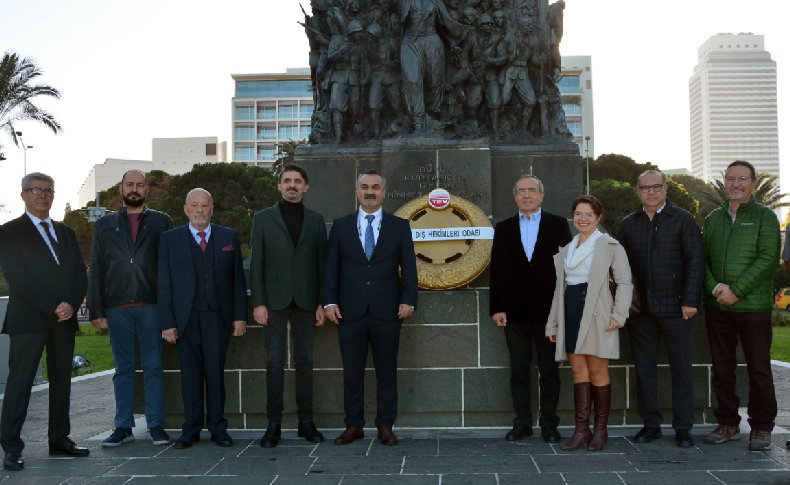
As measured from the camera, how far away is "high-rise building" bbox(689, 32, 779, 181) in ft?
516

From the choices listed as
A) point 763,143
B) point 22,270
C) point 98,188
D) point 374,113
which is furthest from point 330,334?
point 763,143

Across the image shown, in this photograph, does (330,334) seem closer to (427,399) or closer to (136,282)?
(427,399)

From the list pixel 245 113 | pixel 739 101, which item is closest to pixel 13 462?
pixel 245 113

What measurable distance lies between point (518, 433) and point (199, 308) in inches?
105

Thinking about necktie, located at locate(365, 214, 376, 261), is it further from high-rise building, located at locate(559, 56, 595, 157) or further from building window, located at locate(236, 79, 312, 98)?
building window, located at locate(236, 79, 312, 98)

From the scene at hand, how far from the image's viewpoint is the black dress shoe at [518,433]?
205 inches

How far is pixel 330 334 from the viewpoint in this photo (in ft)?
18.8

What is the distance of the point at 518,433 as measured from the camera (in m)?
5.20

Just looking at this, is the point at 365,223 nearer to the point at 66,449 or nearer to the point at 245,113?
the point at 66,449

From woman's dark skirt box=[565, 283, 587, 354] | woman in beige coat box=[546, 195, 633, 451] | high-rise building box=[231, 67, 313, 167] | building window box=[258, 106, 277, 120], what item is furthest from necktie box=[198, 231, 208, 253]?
building window box=[258, 106, 277, 120]

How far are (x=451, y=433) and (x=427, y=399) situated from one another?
360mm

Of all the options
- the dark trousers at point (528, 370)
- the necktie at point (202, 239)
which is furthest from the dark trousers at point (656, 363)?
the necktie at point (202, 239)

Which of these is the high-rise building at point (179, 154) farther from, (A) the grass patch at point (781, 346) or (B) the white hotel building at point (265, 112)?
(A) the grass patch at point (781, 346)

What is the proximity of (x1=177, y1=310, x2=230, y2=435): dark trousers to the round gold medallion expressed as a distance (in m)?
1.83
